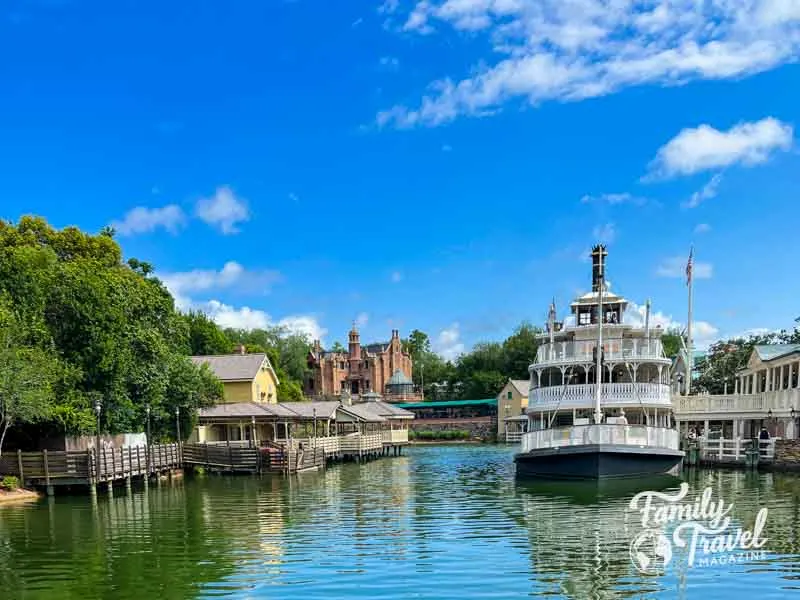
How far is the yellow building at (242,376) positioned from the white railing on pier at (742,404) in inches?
1109

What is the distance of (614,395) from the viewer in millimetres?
34344

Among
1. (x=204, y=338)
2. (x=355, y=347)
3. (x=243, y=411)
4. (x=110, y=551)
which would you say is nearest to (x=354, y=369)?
(x=355, y=347)

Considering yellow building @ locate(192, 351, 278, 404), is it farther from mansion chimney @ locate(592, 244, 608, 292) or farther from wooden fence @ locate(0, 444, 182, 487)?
mansion chimney @ locate(592, 244, 608, 292)

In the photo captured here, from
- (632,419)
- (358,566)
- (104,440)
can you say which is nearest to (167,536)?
(358,566)

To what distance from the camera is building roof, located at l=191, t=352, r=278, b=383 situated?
175 feet

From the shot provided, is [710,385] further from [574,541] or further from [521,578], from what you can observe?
[521,578]

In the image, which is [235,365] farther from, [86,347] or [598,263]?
[598,263]

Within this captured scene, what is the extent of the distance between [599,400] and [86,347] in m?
23.1

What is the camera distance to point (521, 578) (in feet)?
48.8

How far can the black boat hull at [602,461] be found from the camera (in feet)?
96.6

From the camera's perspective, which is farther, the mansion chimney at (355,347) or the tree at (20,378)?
the mansion chimney at (355,347)

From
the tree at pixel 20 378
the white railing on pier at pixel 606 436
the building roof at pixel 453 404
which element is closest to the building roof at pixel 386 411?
the building roof at pixel 453 404

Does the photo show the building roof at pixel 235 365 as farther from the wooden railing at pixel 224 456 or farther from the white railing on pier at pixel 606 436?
the white railing on pier at pixel 606 436

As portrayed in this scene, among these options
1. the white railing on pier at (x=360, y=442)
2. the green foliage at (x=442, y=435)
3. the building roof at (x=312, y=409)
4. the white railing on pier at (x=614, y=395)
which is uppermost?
the white railing on pier at (x=614, y=395)
